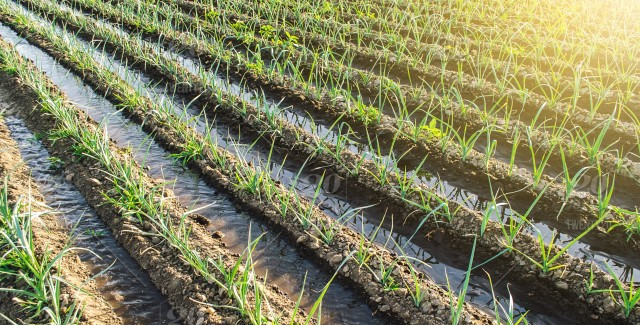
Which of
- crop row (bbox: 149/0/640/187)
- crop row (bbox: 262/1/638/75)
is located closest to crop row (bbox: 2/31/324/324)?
crop row (bbox: 149/0/640/187)

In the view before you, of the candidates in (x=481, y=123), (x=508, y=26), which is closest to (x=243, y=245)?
(x=481, y=123)

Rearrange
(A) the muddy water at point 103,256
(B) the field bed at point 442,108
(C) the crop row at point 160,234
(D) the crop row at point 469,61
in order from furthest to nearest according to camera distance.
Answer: (D) the crop row at point 469,61
(B) the field bed at point 442,108
(A) the muddy water at point 103,256
(C) the crop row at point 160,234

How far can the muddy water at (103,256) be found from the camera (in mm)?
2303

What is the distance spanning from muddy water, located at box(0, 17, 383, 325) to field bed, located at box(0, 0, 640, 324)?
0.06 meters

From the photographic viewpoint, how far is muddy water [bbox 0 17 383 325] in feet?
7.57

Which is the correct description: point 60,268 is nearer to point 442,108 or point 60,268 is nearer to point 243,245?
point 243,245

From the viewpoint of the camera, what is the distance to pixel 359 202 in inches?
118

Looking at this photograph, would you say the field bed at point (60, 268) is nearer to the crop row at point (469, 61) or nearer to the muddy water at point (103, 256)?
the muddy water at point (103, 256)

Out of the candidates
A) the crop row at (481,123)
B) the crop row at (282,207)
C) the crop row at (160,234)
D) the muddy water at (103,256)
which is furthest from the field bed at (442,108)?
the muddy water at (103,256)

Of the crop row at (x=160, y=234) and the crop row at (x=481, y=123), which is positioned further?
the crop row at (x=481, y=123)

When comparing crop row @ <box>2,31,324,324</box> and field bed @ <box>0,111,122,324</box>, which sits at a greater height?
crop row @ <box>2,31,324,324</box>

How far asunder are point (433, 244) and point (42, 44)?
4.89m

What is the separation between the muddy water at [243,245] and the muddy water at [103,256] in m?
0.01

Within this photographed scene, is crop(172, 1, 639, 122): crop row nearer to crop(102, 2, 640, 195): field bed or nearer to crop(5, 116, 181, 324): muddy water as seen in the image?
crop(102, 2, 640, 195): field bed
